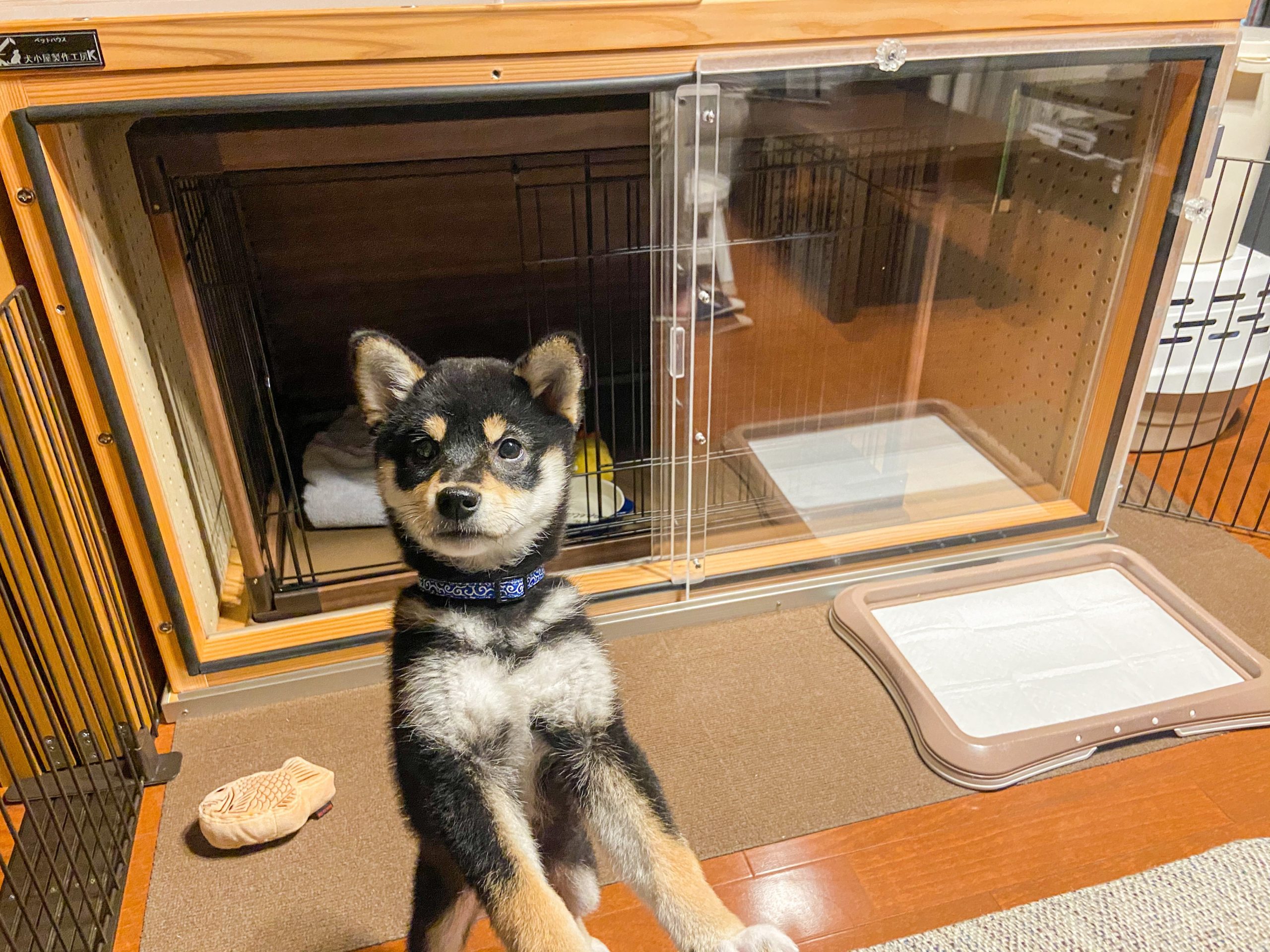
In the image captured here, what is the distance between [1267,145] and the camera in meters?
1.99

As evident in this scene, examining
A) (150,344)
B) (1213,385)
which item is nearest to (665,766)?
(150,344)

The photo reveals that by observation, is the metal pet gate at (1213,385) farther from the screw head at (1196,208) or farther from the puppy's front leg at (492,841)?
the puppy's front leg at (492,841)

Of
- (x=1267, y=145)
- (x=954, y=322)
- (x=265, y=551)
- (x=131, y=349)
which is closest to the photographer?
(x=131, y=349)

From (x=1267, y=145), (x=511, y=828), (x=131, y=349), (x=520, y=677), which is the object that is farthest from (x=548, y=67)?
(x=1267, y=145)

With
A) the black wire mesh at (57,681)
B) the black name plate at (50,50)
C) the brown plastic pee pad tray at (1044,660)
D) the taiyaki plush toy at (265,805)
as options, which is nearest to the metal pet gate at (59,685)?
the black wire mesh at (57,681)

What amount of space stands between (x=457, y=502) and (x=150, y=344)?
2.95ft

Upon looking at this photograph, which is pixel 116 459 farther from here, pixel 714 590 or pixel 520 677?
pixel 714 590

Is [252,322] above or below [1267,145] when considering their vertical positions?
below

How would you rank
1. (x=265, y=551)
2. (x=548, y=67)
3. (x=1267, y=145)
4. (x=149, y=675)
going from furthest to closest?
(x=1267, y=145)
(x=265, y=551)
(x=149, y=675)
(x=548, y=67)

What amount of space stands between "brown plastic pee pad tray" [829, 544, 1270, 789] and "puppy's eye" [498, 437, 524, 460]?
2.94 feet

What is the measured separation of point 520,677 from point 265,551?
3.10 feet

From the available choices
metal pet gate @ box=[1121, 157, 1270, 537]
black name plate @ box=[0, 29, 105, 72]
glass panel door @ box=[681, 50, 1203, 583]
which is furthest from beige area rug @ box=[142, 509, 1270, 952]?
black name plate @ box=[0, 29, 105, 72]

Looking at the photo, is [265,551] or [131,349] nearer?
[131,349]

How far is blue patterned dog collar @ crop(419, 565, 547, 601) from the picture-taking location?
0.77m
